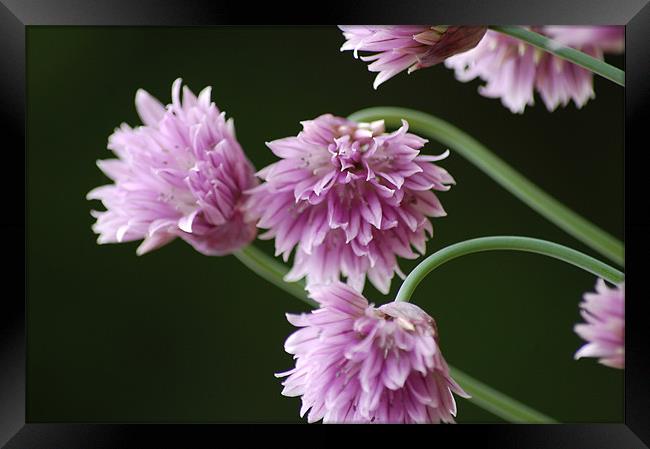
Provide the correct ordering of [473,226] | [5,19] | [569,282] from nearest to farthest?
[5,19]
[473,226]
[569,282]

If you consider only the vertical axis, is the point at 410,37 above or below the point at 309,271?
above

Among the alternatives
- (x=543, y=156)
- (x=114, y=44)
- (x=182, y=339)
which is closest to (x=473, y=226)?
(x=543, y=156)

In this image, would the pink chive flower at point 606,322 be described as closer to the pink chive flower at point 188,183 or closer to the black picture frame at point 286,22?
the black picture frame at point 286,22

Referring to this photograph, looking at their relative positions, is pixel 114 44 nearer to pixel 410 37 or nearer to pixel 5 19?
pixel 5 19

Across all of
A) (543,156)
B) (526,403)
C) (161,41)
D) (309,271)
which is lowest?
(526,403)

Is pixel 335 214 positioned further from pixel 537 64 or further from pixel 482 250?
pixel 537 64
